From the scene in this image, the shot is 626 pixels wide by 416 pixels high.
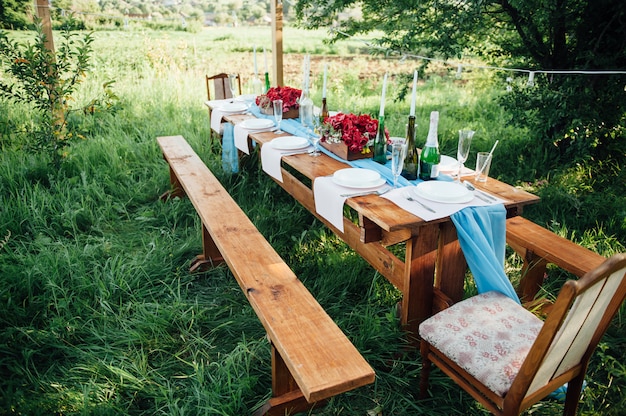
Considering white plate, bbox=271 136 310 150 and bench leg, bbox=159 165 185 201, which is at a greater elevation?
white plate, bbox=271 136 310 150

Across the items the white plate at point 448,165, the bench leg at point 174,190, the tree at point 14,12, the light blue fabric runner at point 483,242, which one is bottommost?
the bench leg at point 174,190

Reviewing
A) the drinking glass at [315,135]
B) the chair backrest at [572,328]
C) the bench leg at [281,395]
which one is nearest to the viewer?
the chair backrest at [572,328]

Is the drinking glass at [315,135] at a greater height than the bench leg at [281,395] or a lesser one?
greater

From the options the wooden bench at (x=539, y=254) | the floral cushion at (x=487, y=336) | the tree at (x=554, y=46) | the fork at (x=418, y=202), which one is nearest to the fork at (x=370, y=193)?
the fork at (x=418, y=202)

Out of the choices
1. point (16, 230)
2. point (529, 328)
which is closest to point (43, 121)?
point (16, 230)

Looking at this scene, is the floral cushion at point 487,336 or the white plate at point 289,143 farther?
the white plate at point 289,143

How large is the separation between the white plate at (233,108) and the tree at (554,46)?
52.4 inches

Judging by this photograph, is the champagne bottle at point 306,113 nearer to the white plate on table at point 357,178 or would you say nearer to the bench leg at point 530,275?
the white plate on table at point 357,178

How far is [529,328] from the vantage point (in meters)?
1.77

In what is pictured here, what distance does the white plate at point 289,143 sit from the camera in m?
2.88

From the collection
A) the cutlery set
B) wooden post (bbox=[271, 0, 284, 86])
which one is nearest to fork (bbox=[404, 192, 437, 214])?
the cutlery set

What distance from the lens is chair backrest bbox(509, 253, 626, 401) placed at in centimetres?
125

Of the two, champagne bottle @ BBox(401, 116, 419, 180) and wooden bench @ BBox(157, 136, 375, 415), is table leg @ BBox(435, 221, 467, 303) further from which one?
wooden bench @ BBox(157, 136, 375, 415)

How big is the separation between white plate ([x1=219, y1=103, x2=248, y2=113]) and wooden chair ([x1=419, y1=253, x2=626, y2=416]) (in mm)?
2672
